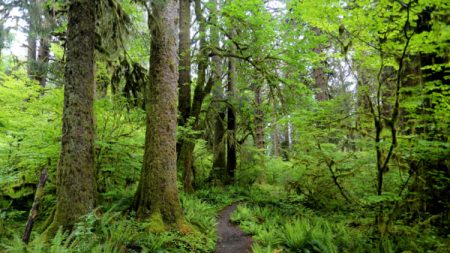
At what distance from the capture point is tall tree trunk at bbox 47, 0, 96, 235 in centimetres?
521

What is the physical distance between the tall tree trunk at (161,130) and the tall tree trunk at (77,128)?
1.09 meters

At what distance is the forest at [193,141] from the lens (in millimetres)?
5035

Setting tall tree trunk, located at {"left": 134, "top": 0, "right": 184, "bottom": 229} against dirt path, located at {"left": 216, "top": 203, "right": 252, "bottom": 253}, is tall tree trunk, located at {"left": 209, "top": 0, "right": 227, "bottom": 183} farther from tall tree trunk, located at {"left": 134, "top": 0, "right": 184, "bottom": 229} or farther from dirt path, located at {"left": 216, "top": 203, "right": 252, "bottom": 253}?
tall tree trunk, located at {"left": 134, "top": 0, "right": 184, "bottom": 229}

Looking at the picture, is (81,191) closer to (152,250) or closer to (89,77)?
(152,250)

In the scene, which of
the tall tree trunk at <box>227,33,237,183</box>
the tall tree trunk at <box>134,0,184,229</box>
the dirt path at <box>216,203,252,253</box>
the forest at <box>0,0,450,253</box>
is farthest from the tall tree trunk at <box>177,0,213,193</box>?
the tall tree trunk at <box>134,0,184,229</box>

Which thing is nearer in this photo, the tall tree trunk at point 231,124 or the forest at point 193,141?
the forest at point 193,141

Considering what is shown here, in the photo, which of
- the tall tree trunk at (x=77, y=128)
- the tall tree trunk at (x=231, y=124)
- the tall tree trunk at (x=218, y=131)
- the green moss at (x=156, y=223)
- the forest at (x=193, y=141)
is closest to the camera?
the forest at (x=193, y=141)

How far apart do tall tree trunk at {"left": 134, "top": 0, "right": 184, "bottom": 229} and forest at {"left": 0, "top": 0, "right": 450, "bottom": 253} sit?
0.03m

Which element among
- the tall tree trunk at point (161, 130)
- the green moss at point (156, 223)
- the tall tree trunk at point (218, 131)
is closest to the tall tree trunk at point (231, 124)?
the tall tree trunk at point (218, 131)

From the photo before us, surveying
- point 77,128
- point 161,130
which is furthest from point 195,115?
point 77,128

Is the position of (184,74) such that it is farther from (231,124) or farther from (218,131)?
(231,124)

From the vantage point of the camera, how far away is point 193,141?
986 centimetres

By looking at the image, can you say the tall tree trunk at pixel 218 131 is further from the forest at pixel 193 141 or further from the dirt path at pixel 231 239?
the dirt path at pixel 231 239

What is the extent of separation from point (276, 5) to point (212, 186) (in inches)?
368
